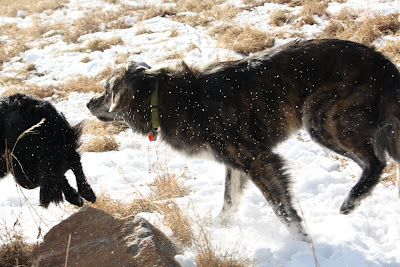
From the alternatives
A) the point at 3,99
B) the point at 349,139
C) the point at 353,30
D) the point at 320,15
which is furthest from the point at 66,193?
the point at 320,15

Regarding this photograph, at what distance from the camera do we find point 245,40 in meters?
7.61

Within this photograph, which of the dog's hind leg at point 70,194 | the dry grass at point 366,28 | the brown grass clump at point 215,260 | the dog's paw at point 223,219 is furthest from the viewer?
the dry grass at point 366,28

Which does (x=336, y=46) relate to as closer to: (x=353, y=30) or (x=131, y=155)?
(x=131, y=155)

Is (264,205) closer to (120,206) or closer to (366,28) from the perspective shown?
(120,206)

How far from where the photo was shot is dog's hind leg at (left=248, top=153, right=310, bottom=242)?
3.03m

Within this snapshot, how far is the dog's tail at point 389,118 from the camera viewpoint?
2.98 meters

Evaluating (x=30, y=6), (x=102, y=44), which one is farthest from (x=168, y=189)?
(x=30, y=6)

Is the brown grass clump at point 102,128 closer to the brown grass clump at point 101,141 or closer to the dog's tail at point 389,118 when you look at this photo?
the brown grass clump at point 101,141

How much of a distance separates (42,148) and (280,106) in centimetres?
223

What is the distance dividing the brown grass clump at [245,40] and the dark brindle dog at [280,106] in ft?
14.1

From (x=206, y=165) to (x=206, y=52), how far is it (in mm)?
3920

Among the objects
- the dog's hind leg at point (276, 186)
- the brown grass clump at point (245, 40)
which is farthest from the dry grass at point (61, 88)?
the dog's hind leg at point (276, 186)

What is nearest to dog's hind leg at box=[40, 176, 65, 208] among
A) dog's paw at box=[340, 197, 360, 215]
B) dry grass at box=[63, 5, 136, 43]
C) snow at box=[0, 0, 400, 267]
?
snow at box=[0, 0, 400, 267]

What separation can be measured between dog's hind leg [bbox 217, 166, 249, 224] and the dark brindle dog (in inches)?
18.9
